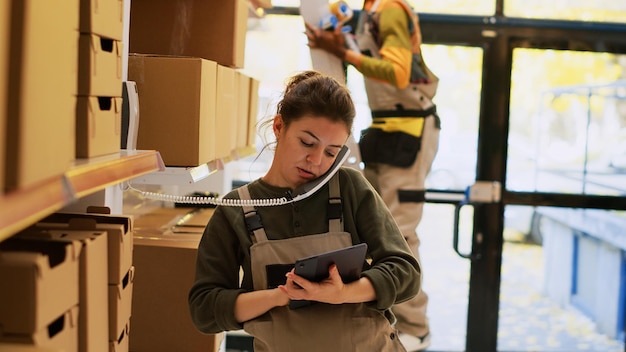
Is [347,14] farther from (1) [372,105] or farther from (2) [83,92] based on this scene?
(2) [83,92]

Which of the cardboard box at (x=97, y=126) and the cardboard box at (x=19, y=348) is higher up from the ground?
the cardboard box at (x=97, y=126)

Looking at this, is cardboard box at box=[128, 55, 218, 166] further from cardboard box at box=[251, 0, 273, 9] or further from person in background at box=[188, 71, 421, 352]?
cardboard box at box=[251, 0, 273, 9]

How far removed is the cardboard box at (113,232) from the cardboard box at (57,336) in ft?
0.65

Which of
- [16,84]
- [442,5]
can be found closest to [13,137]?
[16,84]

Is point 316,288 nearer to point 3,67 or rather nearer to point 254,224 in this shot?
point 254,224

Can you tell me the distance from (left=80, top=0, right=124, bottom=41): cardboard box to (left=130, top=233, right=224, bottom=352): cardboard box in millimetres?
927

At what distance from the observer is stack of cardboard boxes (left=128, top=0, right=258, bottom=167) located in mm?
2123

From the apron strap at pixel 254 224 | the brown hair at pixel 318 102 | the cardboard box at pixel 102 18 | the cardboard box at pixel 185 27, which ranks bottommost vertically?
the apron strap at pixel 254 224

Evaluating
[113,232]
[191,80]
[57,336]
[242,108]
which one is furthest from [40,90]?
[242,108]

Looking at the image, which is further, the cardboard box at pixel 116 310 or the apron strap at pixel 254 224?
the apron strap at pixel 254 224

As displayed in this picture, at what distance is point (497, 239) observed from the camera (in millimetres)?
4105

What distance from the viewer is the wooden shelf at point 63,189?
90 cm

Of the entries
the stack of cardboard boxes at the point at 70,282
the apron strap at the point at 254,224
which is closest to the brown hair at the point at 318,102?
the apron strap at the point at 254,224

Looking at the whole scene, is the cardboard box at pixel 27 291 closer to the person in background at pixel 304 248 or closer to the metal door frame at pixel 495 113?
the person in background at pixel 304 248
